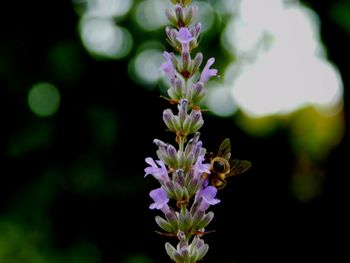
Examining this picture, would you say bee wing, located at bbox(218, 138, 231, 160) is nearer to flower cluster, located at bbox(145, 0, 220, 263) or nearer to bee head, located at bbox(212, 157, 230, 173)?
bee head, located at bbox(212, 157, 230, 173)

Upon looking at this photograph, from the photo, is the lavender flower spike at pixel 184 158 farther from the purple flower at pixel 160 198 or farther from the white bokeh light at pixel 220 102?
the white bokeh light at pixel 220 102

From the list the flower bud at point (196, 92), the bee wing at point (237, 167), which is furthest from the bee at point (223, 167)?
the flower bud at point (196, 92)

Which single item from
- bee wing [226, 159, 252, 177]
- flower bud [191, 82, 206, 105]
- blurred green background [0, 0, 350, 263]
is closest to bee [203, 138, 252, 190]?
bee wing [226, 159, 252, 177]

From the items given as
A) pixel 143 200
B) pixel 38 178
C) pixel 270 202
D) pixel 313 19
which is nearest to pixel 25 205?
pixel 38 178

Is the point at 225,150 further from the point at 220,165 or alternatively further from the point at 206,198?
the point at 206,198

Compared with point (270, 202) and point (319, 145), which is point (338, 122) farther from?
point (270, 202)

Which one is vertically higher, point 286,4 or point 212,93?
point 286,4

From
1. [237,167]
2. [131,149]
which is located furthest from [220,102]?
[237,167]

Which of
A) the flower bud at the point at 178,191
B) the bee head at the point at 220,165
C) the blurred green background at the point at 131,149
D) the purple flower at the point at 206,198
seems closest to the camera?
the flower bud at the point at 178,191

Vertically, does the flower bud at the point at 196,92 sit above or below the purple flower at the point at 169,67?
below
